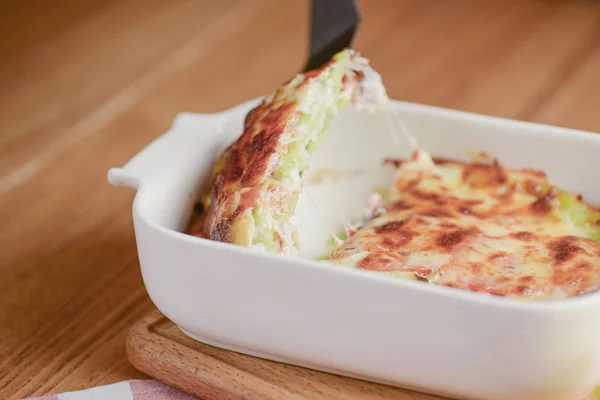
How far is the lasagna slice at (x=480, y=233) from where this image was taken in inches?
37.8

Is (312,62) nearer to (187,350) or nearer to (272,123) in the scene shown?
(272,123)

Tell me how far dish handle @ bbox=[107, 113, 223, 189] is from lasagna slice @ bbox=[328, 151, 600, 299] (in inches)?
10.3

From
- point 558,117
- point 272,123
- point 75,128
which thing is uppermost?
point 272,123

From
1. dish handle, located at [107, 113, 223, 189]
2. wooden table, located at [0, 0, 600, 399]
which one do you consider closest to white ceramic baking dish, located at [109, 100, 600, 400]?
dish handle, located at [107, 113, 223, 189]

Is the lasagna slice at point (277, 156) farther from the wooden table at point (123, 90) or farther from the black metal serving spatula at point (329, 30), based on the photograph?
the wooden table at point (123, 90)

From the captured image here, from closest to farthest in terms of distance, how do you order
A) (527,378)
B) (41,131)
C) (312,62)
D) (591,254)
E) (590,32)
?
(527,378), (591,254), (312,62), (41,131), (590,32)

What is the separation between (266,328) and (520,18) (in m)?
1.46

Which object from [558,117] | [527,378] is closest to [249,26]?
[558,117]

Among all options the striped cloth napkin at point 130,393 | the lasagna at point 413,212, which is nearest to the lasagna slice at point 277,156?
the lasagna at point 413,212

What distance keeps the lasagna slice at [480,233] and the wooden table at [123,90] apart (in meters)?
0.38

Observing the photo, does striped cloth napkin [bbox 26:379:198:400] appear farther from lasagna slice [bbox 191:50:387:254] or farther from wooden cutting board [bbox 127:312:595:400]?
lasagna slice [bbox 191:50:387:254]

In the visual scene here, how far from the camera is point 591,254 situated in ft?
3.30

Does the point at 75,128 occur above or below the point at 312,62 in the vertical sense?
below

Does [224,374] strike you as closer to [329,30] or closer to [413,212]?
[413,212]
